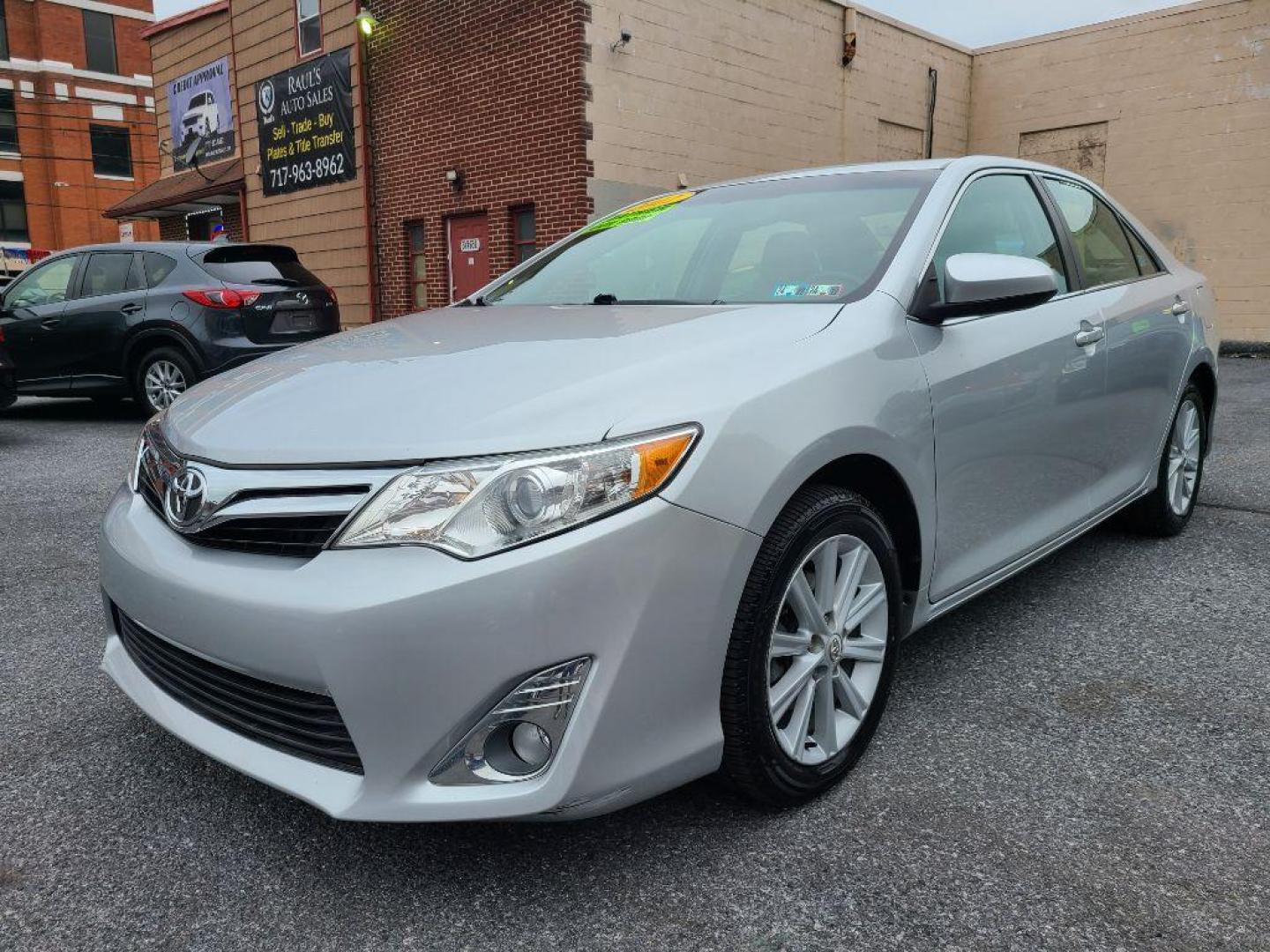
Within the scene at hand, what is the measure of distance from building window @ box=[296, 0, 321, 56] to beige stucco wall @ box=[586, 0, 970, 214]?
5808 millimetres

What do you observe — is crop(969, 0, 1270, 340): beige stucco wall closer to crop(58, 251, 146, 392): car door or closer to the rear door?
the rear door

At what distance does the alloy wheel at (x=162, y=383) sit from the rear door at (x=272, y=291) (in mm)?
717

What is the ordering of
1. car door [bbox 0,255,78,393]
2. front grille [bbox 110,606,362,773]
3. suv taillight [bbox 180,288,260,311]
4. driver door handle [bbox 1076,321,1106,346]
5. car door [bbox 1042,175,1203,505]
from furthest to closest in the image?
car door [bbox 0,255,78,393] < suv taillight [bbox 180,288,260,311] < car door [bbox 1042,175,1203,505] < driver door handle [bbox 1076,321,1106,346] < front grille [bbox 110,606,362,773]

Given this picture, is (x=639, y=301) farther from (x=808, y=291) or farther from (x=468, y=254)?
(x=468, y=254)

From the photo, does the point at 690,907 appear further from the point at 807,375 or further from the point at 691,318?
the point at 691,318

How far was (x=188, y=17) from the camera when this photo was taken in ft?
55.5

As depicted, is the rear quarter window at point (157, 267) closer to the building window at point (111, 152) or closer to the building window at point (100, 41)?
the building window at point (111, 152)

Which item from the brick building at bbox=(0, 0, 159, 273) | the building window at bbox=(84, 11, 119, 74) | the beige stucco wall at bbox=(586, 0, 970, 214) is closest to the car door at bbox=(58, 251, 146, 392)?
the beige stucco wall at bbox=(586, 0, 970, 214)

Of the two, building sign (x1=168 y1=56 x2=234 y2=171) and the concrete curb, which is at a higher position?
building sign (x1=168 y1=56 x2=234 y2=171)

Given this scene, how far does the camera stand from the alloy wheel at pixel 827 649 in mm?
2107

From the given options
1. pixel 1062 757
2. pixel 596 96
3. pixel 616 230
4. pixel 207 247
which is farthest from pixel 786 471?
pixel 596 96

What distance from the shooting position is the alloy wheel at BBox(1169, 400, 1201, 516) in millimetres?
4191

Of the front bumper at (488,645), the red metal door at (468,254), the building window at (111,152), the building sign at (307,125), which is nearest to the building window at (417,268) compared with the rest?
the red metal door at (468,254)

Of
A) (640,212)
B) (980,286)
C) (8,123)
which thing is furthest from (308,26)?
(8,123)
